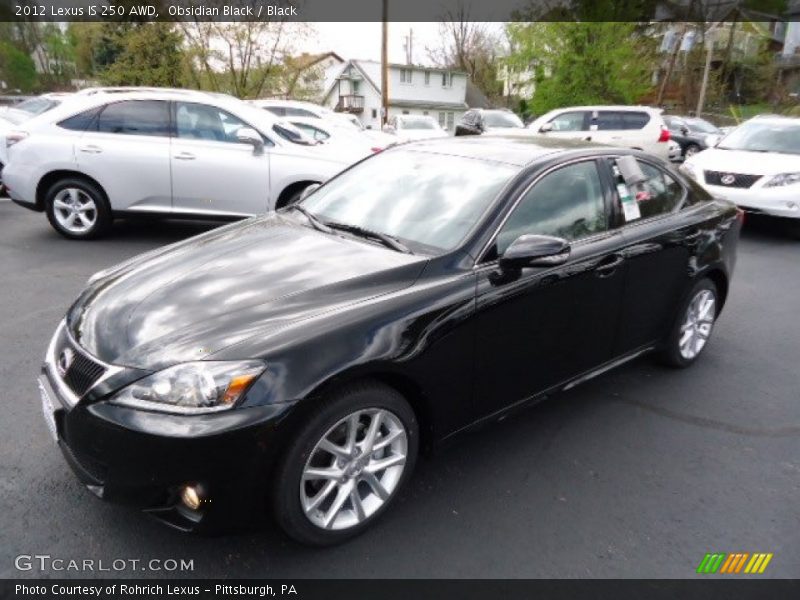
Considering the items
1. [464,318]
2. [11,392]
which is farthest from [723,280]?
[11,392]

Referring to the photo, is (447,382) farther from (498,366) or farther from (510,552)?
(510,552)

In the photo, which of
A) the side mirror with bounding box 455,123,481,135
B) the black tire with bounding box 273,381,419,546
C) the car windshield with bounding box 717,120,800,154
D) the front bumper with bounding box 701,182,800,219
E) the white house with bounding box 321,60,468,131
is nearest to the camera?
the black tire with bounding box 273,381,419,546

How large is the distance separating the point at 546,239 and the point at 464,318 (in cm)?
53

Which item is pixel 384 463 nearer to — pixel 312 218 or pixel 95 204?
pixel 312 218

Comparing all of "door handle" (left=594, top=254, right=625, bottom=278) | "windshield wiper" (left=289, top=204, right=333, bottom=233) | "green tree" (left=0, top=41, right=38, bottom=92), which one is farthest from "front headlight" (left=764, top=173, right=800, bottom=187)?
"green tree" (left=0, top=41, right=38, bottom=92)

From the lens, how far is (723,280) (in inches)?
174

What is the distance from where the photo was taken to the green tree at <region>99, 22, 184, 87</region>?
2973cm

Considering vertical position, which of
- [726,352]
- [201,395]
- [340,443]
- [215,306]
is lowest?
[726,352]

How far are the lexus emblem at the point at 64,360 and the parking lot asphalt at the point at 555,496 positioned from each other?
25.0 inches

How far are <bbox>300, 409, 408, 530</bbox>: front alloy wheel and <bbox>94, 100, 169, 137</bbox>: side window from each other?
18.8 feet

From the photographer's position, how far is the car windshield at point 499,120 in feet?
69.1

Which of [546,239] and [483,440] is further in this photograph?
[483,440]

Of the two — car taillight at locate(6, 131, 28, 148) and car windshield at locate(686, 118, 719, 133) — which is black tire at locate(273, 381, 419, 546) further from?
car windshield at locate(686, 118, 719, 133)

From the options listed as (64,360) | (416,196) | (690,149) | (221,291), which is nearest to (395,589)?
(221,291)
